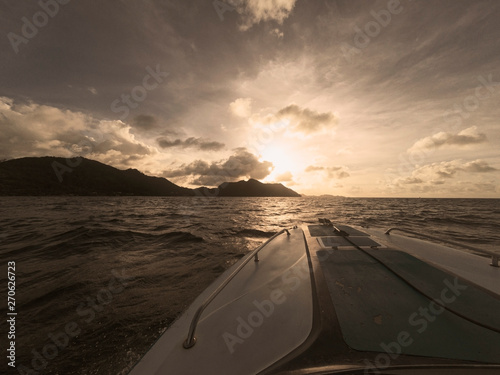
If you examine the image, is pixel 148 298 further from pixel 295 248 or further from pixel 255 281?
pixel 295 248

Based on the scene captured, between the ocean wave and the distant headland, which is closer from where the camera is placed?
the ocean wave

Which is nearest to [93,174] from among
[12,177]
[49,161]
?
[49,161]

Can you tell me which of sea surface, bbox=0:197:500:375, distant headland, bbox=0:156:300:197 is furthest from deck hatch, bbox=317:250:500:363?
distant headland, bbox=0:156:300:197

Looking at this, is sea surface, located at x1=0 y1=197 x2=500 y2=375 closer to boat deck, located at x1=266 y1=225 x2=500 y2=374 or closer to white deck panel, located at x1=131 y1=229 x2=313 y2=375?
white deck panel, located at x1=131 y1=229 x2=313 y2=375

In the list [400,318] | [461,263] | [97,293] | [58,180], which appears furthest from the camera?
[58,180]

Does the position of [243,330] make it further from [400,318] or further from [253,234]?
[253,234]

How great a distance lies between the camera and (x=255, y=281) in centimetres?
378

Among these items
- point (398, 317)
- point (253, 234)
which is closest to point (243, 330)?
point (398, 317)

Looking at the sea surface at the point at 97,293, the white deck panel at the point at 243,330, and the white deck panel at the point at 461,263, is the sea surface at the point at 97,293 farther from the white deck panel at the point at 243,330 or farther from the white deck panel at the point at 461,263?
the white deck panel at the point at 461,263

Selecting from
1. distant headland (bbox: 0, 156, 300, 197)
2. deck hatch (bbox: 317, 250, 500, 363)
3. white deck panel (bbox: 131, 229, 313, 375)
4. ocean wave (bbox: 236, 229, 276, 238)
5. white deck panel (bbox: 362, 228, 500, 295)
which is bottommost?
ocean wave (bbox: 236, 229, 276, 238)

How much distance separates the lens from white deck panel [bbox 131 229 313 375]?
6.52ft

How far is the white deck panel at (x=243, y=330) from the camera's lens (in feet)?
6.52

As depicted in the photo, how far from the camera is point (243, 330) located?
244 centimetres

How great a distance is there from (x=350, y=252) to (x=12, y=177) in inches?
7793
